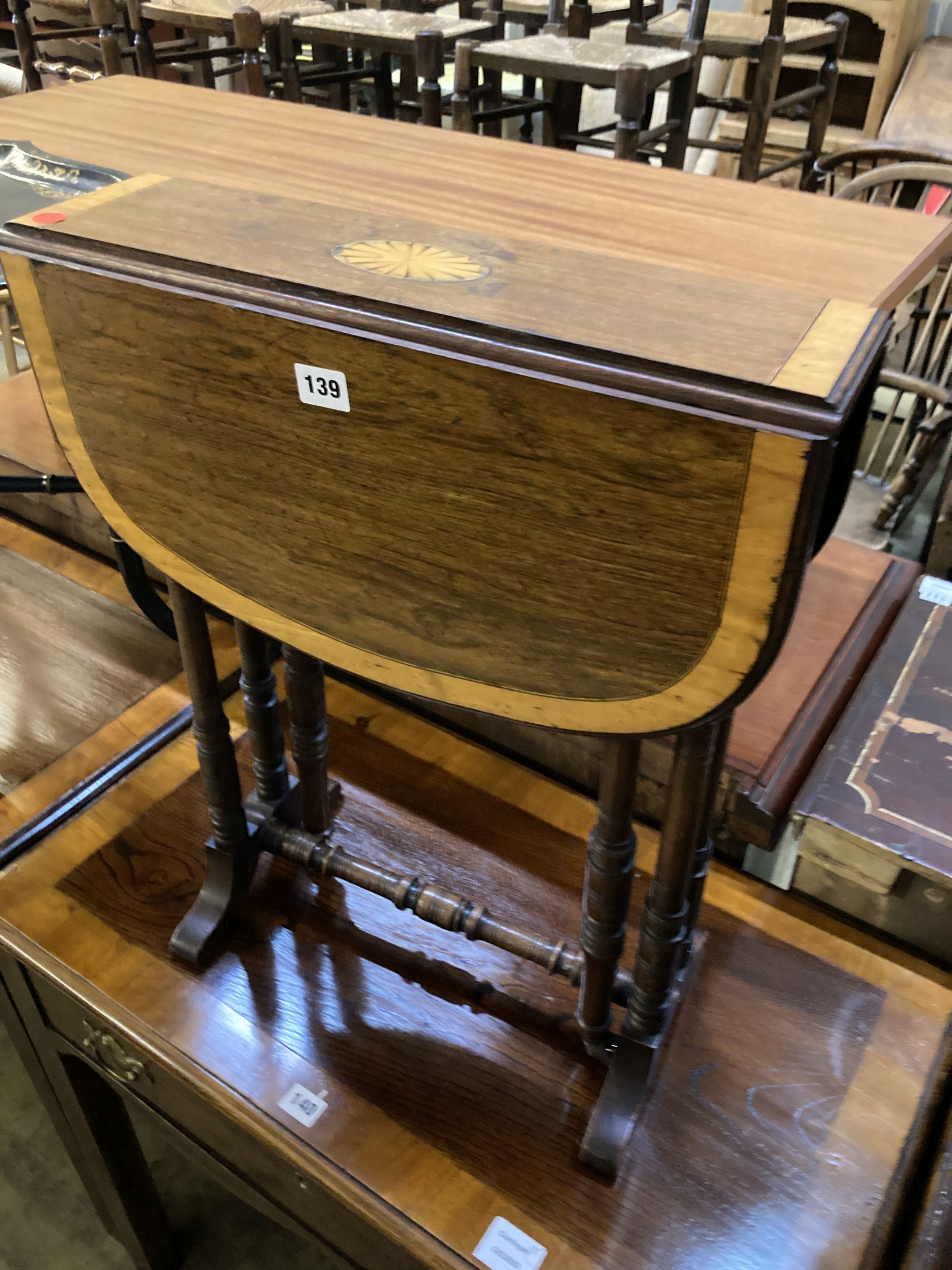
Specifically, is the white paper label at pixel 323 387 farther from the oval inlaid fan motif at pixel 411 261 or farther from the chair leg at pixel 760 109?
the chair leg at pixel 760 109

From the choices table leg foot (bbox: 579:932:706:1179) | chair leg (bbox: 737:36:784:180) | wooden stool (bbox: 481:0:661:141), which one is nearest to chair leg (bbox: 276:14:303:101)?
wooden stool (bbox: 481:0:661:141)

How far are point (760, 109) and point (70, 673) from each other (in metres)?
2.33

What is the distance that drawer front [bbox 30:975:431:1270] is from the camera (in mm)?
957

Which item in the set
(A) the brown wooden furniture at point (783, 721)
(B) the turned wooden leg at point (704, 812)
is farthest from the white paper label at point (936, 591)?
(B) the turned wooden leg at point (704, 812)

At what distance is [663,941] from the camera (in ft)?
2.85

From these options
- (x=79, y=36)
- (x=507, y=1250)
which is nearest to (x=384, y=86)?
(x=79, y=36)

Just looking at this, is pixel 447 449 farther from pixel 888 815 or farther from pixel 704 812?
pixel 888 815

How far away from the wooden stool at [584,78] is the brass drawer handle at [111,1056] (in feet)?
6.78

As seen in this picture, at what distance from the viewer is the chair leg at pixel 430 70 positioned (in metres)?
2.51

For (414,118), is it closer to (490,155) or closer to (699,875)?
(490,155)

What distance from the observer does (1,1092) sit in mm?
1691

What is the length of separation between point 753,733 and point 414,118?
3028 millimetres

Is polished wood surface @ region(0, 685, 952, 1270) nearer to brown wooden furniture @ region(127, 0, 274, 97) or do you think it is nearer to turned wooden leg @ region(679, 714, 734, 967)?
turned wooden leg @ region(679, 714, 734, 967)

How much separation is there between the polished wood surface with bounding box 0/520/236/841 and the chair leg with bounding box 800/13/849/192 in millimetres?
→ 2233
